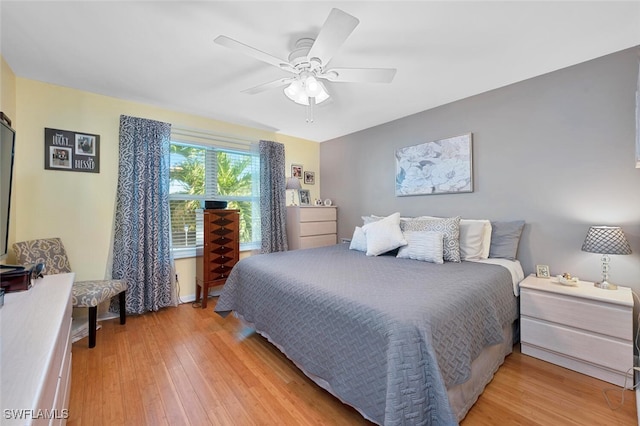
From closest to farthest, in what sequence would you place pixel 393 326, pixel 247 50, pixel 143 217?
pixel 393 326 → pixel 247 50 → pixel 143 217

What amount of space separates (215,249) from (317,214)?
160 centimetres

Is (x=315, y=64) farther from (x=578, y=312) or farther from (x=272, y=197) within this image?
(x=578, y=312)

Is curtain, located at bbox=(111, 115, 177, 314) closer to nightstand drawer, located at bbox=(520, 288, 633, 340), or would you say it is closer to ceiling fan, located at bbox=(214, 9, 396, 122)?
ceiling fan, located at bbox=(214, 9, 396, 122)

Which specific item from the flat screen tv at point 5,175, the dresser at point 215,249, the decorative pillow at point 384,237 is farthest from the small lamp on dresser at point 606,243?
the flat screen tv at point 5,175

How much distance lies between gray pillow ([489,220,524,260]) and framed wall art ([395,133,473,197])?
526mm

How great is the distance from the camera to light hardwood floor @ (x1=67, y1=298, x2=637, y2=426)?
1435 mm

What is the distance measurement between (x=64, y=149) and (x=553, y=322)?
4.49m

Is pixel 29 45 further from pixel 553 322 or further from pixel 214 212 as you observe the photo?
pixel 553 322

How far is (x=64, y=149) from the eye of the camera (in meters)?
2.52

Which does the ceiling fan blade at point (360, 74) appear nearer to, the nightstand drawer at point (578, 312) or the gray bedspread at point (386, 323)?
the gray bedspread at point (386, 323)

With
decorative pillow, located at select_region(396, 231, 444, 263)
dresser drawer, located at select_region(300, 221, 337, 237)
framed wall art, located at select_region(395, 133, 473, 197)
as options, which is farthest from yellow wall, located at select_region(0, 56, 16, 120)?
framed wall art, located at select_region(395, 133, 473, 197)

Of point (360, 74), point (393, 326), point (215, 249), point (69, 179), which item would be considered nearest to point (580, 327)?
point (393, 326)

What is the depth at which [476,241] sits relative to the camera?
7.94ft

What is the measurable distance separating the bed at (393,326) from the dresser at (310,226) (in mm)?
1587
